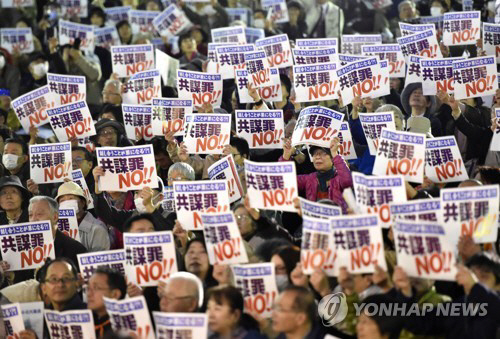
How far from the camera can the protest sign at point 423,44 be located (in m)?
13.4

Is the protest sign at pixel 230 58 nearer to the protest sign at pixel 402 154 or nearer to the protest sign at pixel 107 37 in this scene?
the protest sign at pixel 107 37

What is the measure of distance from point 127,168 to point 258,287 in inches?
109

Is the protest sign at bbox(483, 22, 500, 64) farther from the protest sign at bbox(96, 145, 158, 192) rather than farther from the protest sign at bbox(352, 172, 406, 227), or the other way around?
the protest sign at bbox(352, 172, 406, 227)

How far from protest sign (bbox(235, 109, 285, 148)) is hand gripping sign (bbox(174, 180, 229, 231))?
189 centimetres

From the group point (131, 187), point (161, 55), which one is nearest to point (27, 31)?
point (161, 55)

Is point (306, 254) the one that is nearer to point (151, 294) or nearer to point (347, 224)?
point (347, 224)

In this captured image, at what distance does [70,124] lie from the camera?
42.4 feet

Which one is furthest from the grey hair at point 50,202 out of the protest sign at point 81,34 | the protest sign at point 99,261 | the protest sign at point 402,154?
the protest sign at point 81,34

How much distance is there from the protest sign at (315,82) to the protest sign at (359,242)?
3.91m

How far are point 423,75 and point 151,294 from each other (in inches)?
157

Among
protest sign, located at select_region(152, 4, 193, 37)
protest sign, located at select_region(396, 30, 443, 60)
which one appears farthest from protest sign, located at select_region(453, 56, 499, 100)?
protest sign, located at select_region(152, 4, 193, 37)

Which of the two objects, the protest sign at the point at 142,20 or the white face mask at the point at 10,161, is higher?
the protest sign at the point at 142,20

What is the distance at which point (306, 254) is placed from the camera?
28.6ft

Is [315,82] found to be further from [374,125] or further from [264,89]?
[374,125]
